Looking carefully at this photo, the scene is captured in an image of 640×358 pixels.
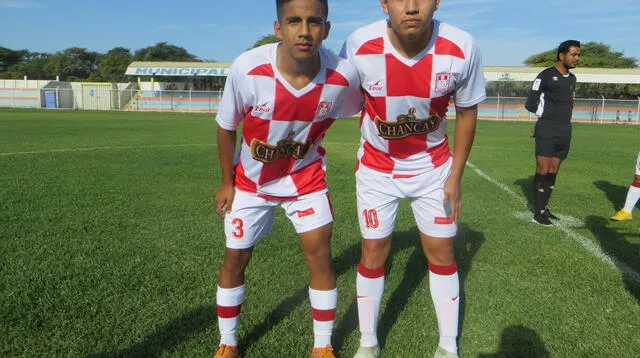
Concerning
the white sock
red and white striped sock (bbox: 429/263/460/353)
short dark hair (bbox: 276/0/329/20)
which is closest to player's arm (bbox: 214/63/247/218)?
short dark hair (bbox: 276/0/329/20)

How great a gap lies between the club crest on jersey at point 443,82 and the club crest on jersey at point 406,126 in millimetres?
199

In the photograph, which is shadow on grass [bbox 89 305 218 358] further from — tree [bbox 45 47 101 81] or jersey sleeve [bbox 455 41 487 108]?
tree [bbox 45 47 101 81]

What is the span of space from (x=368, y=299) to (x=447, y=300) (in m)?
0.50

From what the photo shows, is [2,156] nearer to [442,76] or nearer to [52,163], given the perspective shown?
[52,163]

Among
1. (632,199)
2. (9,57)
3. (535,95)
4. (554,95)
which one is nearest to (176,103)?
(535,95)

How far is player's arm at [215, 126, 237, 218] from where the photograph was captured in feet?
9.18

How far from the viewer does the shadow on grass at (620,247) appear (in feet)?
14.2

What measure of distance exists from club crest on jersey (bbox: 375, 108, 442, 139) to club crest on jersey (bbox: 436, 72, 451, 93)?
0.20 m

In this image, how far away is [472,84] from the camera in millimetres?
2732

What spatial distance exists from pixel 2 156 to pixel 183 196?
19.2 ft

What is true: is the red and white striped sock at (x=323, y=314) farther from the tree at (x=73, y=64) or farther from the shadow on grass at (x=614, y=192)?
the tree at (x=73, y=64)

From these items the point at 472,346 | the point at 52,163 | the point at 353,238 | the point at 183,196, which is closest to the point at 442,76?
the point at 472,346

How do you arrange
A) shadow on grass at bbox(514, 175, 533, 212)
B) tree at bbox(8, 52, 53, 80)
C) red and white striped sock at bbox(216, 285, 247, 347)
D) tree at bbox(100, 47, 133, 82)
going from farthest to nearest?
1. tree at bbox(8, 52, 53, 80)
2. tree at bbox(100, 47, 133, 82)
3. shadow on grass at bbox(514, 175, 533, 212)
4. red and white striped sock at bbox(216, 285, 247, 347)

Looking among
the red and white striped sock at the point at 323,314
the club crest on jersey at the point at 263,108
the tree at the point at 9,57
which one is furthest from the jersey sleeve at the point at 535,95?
the tree at the point at 9,57
